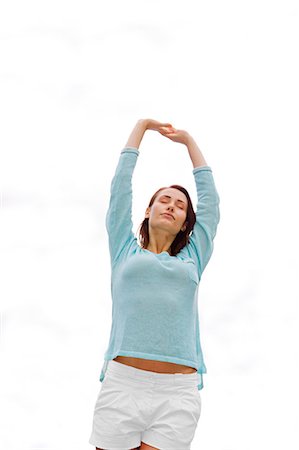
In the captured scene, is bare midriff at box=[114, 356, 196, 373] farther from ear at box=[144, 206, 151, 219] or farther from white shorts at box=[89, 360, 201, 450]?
ear at box=[144, 206, 151, 219]

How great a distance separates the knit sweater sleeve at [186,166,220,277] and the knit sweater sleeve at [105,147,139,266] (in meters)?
0.34

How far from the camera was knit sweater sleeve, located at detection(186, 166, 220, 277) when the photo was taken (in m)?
2.92

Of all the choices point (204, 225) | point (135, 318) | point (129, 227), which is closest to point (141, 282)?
point (135, 318)

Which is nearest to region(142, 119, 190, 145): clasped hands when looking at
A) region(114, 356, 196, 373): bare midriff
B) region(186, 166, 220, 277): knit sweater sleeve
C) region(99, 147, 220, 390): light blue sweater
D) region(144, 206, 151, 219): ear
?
region(186, 166, 220, 277): knit sweater sleeve

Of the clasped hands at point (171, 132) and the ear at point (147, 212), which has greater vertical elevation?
the clasped hands at point (171, 132)

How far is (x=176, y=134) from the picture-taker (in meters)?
3.21

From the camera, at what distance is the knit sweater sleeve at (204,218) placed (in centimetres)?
292

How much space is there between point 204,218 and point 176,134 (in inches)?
21.7

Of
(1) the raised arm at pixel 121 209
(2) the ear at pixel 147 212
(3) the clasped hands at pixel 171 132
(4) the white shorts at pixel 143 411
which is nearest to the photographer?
(4) the white shorts at pixel 143 411

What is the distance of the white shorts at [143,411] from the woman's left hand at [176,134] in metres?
1.35

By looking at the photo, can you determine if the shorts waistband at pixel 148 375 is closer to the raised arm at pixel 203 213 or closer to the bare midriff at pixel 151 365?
the bare midriff at pixel 151 365

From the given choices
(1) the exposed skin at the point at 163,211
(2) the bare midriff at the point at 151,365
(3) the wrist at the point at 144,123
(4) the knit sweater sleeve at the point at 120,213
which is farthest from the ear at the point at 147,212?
(2) the bare midriff at the point at 151,365

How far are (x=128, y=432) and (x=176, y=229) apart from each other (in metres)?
1.01

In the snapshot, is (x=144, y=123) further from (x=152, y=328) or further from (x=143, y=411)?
(x=143, y=411)
